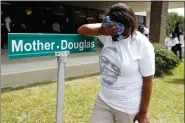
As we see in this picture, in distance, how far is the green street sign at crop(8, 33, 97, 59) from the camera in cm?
185

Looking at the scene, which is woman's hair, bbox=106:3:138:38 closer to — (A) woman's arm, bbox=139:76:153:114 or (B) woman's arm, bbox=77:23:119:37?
(B) woman's arm, bbox=77:23:119:37

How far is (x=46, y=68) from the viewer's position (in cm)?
585

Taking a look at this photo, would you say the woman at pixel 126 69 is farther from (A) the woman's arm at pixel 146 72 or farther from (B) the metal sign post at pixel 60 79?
(B) the metal sign post at pixel 60 79

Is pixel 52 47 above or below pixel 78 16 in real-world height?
below

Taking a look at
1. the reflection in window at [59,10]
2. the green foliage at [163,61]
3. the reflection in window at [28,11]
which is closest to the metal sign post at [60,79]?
the green foliage at [163,61]

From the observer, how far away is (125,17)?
1.86 metres

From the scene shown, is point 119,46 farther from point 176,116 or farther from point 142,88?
point 176,116

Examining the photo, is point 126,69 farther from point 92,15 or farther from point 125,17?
point 92,15

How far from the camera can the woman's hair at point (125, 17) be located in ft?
6.11

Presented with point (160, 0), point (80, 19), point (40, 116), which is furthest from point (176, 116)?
point (80, 19)

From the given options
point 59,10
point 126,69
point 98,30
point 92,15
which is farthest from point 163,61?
point 92,15

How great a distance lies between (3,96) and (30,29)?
12.9 metres

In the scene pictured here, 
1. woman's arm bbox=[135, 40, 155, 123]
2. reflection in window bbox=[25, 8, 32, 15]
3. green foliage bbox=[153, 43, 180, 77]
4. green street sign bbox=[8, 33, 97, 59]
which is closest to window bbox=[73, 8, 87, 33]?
reflection in window bbox=[25, 8, 32, 15]

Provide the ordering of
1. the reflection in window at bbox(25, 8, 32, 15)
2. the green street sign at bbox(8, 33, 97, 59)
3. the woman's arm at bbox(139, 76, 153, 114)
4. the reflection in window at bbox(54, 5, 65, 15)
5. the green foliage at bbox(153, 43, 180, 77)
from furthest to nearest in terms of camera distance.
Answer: the reflection in window at bbox(54, 5, 65, 15) → the reflection in window at bbox(25, 8, 32, 15) → the green foliage at bbox(153, 43, 180, 77) → the woman's arm at bbox(139, 76, 153, 114) → the green street sign at bbox(8, 33, 97, 59)
